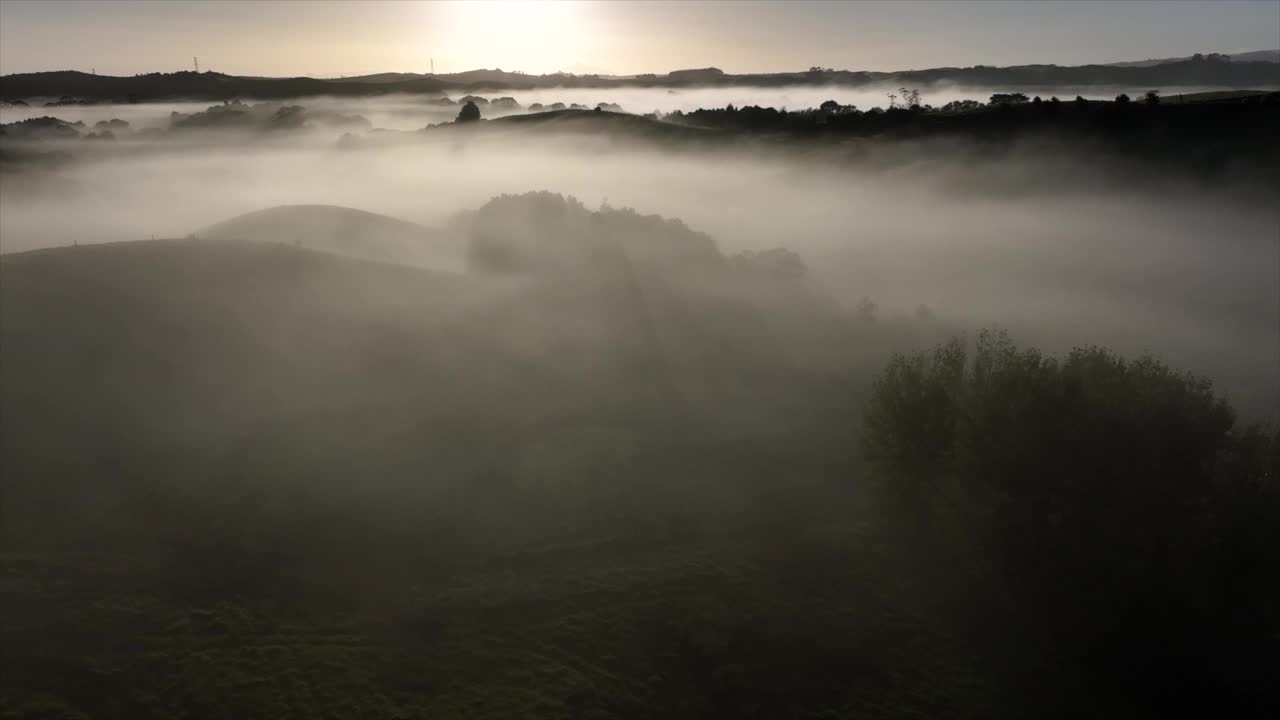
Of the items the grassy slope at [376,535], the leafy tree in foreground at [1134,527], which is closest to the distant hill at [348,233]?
the grassy slope at [376,535]

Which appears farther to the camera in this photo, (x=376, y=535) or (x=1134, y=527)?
(x=376, y=535)

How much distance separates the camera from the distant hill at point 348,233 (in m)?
173

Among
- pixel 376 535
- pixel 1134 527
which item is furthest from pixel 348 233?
pixel 1134 527

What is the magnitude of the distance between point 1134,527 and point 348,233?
16367cm

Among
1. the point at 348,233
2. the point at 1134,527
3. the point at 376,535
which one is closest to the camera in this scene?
the point at 1134,527

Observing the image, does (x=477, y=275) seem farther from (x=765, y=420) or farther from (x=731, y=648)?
(x=731, y=648)

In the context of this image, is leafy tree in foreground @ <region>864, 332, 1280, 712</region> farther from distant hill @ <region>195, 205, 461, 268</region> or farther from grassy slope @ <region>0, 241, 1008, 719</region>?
distant hill @ <region>195, 205, 461, 268</region>

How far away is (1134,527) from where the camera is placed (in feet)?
183

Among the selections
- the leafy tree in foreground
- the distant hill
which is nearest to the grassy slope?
the leafy tree in foreground

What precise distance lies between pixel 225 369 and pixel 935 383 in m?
83.8

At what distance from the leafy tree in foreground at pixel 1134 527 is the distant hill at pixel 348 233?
130 m

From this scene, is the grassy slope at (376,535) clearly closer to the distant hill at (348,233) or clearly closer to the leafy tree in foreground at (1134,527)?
the leafy tree in foreground at (1134,527)

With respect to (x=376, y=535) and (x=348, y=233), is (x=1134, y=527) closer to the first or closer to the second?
(x=376, y=535)

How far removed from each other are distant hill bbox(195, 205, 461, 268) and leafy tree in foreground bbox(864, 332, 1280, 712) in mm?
130434
